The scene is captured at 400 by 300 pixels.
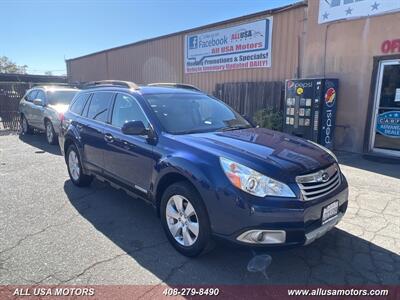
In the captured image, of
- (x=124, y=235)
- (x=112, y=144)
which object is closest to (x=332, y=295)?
(x=124, y=235)

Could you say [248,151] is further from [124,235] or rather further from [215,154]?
[124,235]

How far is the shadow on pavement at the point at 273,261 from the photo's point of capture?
9.23 feet

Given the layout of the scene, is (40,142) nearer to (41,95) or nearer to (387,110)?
(41,95)

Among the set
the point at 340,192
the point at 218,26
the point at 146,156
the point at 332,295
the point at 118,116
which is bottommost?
the point at 332,295

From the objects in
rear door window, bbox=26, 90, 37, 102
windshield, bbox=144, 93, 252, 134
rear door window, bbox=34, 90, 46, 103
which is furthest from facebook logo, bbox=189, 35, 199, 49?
windshield, bbox=144, 93, 252, 134

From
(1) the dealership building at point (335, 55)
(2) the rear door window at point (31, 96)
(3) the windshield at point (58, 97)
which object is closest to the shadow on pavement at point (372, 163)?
(1) the dealership building at point (335, 55)

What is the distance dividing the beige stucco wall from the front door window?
0.27 meters

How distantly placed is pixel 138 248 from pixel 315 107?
20.0ft

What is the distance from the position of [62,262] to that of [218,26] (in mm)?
10377

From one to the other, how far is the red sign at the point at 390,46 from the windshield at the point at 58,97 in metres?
8.56

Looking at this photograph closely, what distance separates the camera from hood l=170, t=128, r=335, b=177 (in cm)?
276

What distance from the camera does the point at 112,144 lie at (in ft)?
13.6

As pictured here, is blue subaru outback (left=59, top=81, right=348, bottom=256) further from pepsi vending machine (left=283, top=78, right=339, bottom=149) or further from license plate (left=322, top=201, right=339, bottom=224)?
pepsi vending machine (left=283, top=78, right=339, bottom=149)

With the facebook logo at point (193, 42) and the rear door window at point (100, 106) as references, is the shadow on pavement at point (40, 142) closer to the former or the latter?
the rear door window at point (100, 106)
